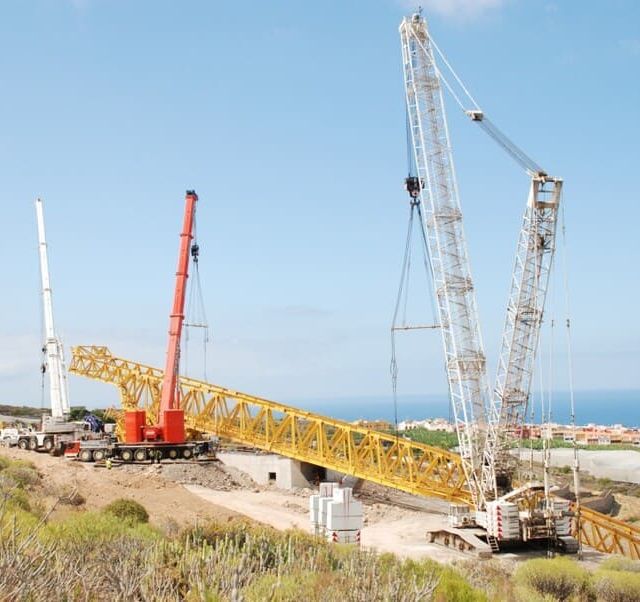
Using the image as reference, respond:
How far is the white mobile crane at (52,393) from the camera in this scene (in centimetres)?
5294

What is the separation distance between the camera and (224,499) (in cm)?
4253

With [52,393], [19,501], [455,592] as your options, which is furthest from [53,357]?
[455,592]

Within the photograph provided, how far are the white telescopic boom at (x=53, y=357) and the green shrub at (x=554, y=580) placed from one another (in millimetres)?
41353

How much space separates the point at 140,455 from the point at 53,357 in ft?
47.9

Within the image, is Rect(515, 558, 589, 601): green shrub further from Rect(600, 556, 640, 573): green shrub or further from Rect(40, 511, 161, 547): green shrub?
Rect(40, 511, 161, 547): green shrub

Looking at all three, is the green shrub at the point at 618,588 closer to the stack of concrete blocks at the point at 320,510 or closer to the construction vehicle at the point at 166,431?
the stack of concrete blocks at the point at 320,510

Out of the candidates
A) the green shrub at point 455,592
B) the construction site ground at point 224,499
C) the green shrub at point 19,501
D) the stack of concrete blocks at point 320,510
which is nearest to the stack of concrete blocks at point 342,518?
the stack of concrete blocks at point 320,510

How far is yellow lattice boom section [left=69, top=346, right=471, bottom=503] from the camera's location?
41.8 m

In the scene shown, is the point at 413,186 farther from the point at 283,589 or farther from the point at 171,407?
the point at 283,589

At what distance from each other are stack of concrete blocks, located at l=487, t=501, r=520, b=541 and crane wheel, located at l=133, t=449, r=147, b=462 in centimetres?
2261

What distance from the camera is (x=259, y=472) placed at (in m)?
50.3

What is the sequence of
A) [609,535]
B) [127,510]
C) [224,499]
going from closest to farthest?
[127,510]
[609,535]
[224,499]

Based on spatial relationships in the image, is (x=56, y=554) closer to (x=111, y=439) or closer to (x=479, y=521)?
(x=479, y=521)

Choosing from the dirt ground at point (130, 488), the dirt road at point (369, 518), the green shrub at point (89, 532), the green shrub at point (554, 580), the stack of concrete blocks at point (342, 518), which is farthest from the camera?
the dirt road at point (369, 518)
